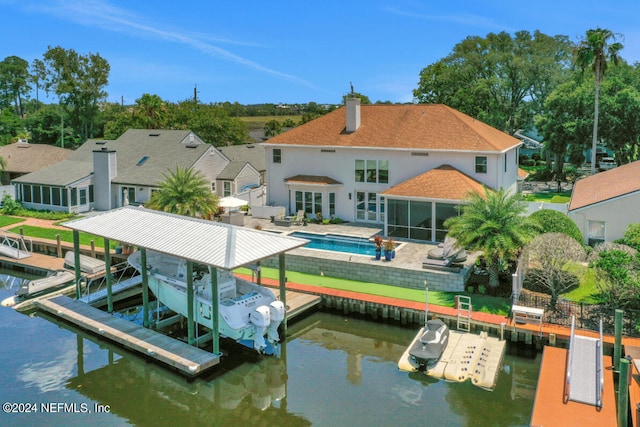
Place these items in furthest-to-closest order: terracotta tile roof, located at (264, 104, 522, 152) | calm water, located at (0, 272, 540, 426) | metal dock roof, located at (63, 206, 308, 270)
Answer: terracotta tile roof, located at (264, 104, 522, 152) → metal dock roof, located at (63, 206, 308, 270) → calm water, located at (0, 272, 540, 426)

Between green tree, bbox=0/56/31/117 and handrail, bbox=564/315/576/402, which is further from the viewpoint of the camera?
green tree, bbox=0/56/31/117

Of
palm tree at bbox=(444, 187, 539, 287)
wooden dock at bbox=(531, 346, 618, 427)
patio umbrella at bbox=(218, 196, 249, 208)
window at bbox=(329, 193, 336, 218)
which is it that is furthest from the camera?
window at bbox=(329, 193, 336, 218)

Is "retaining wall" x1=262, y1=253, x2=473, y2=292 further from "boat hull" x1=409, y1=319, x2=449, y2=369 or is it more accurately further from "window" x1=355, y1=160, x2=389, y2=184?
"window" x1=355, y1=160, x2=389, y2=184

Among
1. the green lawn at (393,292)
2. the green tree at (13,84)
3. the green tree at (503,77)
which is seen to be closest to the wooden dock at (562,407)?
the green lawn at (393,292)

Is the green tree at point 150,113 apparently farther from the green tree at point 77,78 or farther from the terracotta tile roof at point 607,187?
the terracotta tile roof at point 607,187

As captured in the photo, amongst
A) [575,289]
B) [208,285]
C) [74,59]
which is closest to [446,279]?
[575,289]

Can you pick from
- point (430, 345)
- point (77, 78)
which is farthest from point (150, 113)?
point (430, 345)

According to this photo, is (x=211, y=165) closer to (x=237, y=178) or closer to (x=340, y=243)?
(x=237, y=178)

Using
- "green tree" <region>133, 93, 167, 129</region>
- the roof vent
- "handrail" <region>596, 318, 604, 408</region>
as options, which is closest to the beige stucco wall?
"handrail" <region>596, 318, 604, 408</region>
